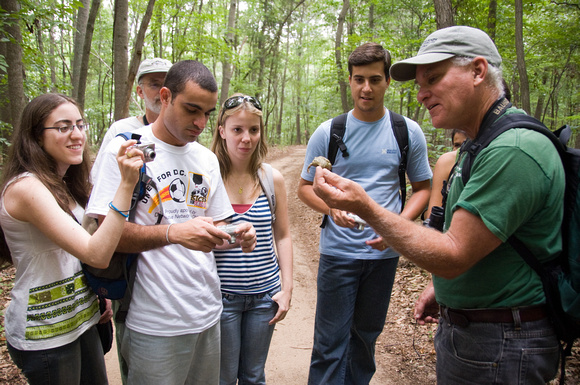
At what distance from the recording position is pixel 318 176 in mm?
1895

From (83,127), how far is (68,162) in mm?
287

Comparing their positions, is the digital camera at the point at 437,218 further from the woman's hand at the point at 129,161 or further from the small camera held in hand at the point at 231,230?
the woman's hand at the point at 129,161

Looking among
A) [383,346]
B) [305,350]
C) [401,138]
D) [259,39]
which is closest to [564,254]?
[401,138]

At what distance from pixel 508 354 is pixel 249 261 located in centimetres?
169

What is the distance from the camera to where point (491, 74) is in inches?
74.0

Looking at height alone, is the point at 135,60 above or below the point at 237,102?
above

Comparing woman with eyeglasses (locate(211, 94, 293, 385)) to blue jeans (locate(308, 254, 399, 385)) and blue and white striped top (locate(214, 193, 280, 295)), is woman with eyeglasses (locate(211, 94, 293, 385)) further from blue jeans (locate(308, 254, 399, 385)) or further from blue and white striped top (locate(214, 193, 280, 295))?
blue jeans (locate(308, 254, 399, 385))

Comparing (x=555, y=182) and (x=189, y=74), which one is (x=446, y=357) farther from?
(x=189, y=74)

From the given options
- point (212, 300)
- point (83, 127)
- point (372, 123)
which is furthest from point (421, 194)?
point (83, 127)

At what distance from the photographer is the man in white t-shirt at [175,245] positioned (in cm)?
194

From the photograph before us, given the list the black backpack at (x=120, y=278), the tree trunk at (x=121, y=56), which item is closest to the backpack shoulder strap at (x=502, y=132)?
the black backpack at (x=120, y=278)

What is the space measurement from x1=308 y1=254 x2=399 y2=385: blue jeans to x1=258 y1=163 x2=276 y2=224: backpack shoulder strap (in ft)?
2.36

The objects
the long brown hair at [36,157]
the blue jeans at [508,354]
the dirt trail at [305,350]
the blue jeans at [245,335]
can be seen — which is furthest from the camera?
the dirt trail at [305,350]

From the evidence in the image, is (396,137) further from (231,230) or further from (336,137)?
(231,230)
